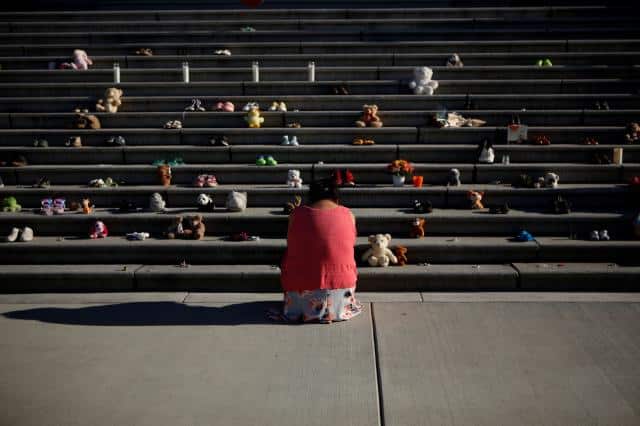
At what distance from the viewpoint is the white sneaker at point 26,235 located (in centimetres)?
830

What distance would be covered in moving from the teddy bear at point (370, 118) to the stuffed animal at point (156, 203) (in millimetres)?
3125

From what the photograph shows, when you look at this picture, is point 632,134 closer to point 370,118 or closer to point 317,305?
point 370,118

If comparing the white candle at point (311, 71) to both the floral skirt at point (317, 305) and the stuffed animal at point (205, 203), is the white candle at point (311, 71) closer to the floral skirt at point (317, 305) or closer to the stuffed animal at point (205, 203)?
the stuffed animal at point (205, 203)

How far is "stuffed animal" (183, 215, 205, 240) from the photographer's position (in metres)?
8.23

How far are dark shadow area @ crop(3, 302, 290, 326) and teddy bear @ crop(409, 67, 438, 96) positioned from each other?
4893 millimetres

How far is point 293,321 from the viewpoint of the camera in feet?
22.0

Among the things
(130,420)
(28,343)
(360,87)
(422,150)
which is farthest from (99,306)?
(360,87)

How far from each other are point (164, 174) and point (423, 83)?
4.25 meters

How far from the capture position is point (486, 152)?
30.7 ft

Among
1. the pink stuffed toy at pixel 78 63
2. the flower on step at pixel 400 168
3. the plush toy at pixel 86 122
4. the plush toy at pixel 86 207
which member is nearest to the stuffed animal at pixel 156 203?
the plush toy at pixel 86 207

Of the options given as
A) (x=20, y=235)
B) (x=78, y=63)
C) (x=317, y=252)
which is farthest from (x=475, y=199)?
(x=78, y=63)

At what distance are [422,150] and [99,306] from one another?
191 inches

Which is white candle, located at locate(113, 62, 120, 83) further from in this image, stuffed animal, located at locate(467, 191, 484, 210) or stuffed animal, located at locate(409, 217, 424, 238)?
stuffed animal, located at locate(467, 191, 484, 210)

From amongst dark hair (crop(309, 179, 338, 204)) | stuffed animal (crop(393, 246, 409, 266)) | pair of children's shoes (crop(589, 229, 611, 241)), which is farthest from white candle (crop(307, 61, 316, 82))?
pair of children's shoes (crop(589, 229, 611, 241))
